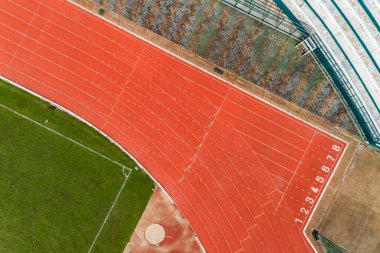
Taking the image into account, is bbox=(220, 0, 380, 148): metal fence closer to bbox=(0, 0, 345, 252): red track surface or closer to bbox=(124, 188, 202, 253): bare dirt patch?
bbox=(0, 0, 345, 252): red track surface

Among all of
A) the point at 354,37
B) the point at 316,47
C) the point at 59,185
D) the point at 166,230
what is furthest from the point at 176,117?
the point at 354,37

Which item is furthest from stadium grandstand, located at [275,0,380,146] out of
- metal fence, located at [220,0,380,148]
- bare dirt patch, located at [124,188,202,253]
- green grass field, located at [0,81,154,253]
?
green grass field, located at [0,81,154,253]

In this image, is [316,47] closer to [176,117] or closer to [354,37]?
[354,37]

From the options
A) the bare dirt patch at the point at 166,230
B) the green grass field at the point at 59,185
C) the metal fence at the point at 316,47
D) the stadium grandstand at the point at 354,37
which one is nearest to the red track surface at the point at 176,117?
the green grass field at the point at 59,185

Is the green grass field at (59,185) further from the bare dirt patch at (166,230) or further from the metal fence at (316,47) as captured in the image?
the metal fence at (316,47)

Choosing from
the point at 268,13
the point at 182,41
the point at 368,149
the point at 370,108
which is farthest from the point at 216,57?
the point at 368,149

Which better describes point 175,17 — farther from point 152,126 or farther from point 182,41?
point 152,126
